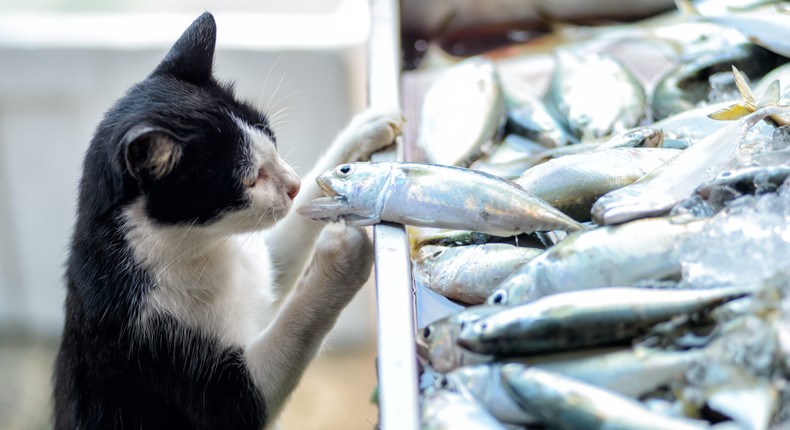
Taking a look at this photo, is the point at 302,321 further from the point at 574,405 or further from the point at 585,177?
Answer: the point at 574,405

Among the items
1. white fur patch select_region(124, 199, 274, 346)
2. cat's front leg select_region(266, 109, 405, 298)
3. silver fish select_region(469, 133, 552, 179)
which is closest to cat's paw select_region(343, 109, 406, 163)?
cat's front leg select_region(266, 109, 405, 298)

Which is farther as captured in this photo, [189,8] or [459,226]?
[189,8]

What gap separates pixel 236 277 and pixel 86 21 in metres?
2.43

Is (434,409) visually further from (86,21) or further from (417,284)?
(86,21)

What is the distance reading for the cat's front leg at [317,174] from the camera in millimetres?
1494

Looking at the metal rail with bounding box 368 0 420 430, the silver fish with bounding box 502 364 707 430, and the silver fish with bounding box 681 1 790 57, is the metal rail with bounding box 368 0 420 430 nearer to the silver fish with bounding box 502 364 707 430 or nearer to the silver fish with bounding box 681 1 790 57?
the silver fish with bounding box 502 364 707 430

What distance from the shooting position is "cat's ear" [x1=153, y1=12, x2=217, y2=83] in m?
1.43

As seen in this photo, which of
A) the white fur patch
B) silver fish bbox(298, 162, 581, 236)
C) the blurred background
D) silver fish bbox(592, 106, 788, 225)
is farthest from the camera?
the blurred background

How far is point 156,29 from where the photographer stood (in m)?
3.41

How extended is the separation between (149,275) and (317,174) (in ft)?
1.32

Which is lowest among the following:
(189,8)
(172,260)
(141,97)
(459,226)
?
(189,8)

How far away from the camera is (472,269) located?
1081 millimetres

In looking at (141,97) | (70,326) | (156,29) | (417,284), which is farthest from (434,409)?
(156,29)

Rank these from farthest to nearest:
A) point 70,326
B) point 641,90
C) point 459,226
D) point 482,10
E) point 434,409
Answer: point 482,10, point 641,90, point 70,326, point 459,226, point 434,409
